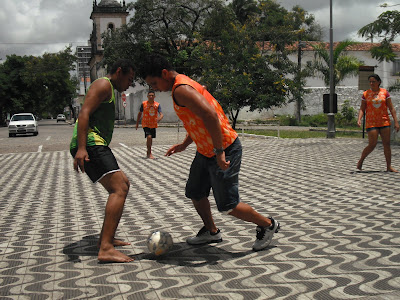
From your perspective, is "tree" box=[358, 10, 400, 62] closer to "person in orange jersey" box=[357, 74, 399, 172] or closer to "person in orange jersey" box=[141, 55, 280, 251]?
"person in orange jersey" box=[357, 74, 399, 172]

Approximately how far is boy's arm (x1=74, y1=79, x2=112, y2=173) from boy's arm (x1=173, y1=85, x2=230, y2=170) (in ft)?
2.08

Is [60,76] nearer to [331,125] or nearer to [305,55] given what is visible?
[305,55]

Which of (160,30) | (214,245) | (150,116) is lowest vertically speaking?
(214,245)

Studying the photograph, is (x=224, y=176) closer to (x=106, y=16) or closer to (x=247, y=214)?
(x=247, y=214)

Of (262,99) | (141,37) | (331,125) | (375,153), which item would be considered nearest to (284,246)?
(375,153)

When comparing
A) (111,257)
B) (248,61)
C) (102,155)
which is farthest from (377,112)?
(248,61)

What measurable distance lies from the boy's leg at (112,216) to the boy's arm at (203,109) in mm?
837

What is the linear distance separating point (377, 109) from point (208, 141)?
5506 mm

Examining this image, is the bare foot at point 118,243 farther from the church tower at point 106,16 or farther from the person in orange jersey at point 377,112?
the church tower at point 106,16

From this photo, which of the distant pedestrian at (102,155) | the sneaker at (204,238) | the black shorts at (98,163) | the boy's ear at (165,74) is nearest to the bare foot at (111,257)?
the distant pedestrian at (102,155)

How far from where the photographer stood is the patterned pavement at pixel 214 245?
327 centimetres

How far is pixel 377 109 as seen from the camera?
849cm

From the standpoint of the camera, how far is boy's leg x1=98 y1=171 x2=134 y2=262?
3863 mm

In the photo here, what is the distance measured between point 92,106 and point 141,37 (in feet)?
126
